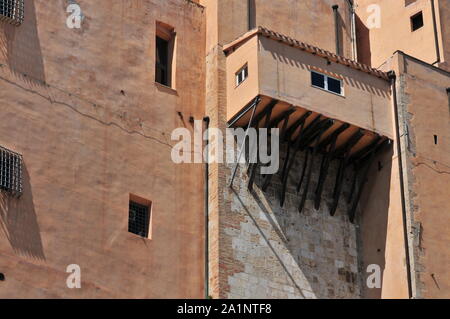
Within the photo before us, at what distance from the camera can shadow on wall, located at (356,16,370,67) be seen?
125ft

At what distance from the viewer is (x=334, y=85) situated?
33094mm

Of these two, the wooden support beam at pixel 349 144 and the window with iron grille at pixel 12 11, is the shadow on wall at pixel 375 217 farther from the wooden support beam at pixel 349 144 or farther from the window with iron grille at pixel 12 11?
the window with iron grille at pixel 12 11

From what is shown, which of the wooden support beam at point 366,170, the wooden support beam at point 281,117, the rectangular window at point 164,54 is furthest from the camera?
the wooden support beam at point 366,170

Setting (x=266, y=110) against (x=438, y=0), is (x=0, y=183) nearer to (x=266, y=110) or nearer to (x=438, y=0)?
(x=266, y=110)

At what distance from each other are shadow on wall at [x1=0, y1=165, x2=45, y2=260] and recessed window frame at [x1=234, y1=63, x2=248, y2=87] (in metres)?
6.87

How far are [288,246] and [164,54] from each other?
21.3 ft

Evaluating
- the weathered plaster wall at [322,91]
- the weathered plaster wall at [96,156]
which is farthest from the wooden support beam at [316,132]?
the weathered plaster wall at [96,156]


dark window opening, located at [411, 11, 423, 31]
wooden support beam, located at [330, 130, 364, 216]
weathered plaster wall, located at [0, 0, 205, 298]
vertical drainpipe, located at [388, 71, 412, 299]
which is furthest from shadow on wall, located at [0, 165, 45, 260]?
dark window opening, located at [411, 11, 423, 31]

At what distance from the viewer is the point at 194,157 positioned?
32.2 metres

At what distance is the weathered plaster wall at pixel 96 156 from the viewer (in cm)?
2872

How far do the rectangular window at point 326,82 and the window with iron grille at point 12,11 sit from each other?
26.0ft

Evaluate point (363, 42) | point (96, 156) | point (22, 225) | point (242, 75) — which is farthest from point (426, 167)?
point (22, 225)

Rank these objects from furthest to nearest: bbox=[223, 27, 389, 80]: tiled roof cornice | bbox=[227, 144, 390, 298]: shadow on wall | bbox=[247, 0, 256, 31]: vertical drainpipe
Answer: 1. bbox=[247, 0, 256, 31]: vertical drainpipe
2. bbox=[223, 27, 389, 80]: tiled roof cornice
3. bbox=[227, 144, 390, 298]: shadow on wall

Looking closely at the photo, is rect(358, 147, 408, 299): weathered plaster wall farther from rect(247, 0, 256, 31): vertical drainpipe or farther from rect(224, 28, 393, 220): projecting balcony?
rect(247, 0, 256, 31): vertical drainpipe
